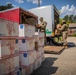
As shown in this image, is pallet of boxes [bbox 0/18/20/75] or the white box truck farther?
the white box truck

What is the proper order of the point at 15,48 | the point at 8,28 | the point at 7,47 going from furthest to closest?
1. the point at 15,48
2. the point at 8,28
3. the point at 7,47

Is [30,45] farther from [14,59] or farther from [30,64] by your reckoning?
[14,59]

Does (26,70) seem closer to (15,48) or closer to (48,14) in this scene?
(15,48)

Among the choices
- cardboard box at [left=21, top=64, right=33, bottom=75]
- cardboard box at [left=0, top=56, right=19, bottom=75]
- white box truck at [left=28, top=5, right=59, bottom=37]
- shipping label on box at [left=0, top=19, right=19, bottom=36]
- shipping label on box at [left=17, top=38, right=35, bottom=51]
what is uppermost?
white box truck at [left=28, top=5, right=59, bottom=37]

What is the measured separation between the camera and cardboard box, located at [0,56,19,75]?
380 cm

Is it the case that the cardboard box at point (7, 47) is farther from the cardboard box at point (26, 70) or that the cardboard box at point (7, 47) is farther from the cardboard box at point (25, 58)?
the cardboard box at point (26, 70)

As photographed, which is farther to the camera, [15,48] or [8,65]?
[15,48]

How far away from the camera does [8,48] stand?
13.1ft

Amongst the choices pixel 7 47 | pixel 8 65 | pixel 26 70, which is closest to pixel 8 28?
pixel 7 47

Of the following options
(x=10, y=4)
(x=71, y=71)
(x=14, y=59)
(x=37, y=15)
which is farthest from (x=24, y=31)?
(x=10, y=4)

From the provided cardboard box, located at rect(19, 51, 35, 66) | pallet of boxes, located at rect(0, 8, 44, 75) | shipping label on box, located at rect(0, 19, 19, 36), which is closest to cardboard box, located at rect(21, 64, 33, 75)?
pallet of boxes, located at rect(0, 8, 44, 75)

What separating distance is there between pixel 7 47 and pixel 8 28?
47cm

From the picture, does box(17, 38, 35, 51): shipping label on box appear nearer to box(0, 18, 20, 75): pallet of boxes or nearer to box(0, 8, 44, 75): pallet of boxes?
box(0, 8, 44, 75): pallet of boxes

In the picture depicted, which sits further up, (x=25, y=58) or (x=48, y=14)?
(x=48, y=14)
